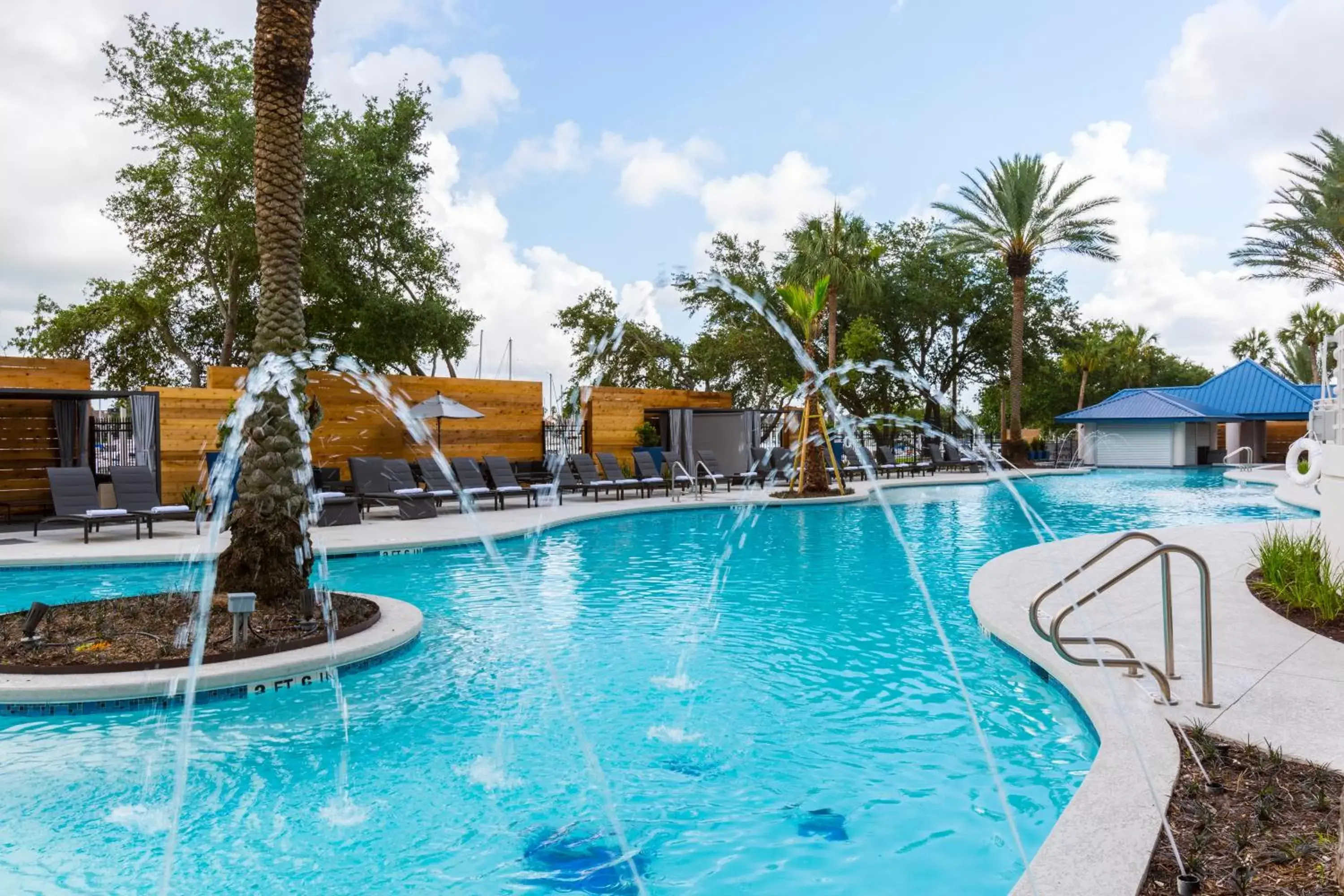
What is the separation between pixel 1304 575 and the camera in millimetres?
7293

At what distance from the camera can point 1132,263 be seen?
33.7m

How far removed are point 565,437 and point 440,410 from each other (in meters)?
5.48

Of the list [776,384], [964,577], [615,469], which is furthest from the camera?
[776,384]

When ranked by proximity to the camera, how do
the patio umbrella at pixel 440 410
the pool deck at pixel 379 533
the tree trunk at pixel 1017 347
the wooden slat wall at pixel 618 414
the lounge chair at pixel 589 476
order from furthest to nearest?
1. the tree trunk at pixel 1017 347
2. the wooden slat wall at pixel 618 414
3. the lounge chair at pixel 589 476
4. the patio umbrella at pixel 440 410
5. the pool deck at pixel 379 533

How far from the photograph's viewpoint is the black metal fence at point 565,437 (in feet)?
77.6

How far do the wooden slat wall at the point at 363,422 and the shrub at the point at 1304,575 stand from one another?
13.6 metres

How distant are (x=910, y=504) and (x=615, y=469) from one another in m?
6.94

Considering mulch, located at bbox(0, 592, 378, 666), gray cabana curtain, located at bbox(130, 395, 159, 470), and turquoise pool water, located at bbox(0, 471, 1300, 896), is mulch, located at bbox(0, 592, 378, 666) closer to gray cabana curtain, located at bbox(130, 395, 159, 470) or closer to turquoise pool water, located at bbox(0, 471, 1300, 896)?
turquoise pool water, located at bbox(0, 471, 1300, 896)

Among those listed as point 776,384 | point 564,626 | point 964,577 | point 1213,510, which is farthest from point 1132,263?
point 564,626

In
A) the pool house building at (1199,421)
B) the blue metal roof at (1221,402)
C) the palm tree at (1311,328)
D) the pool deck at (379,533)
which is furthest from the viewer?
the palm tree at (1311,328)

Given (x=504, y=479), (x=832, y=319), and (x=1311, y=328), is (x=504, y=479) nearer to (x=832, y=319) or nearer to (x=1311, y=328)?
(x=832, y=319)

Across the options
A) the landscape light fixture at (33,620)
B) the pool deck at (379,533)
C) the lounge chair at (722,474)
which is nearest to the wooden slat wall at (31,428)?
the pool deck at (379,533)

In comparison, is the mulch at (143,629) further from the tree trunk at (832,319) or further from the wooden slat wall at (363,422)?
the tree trunk at (832,319)

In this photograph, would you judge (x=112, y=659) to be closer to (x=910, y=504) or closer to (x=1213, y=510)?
(x=910, y=504)
